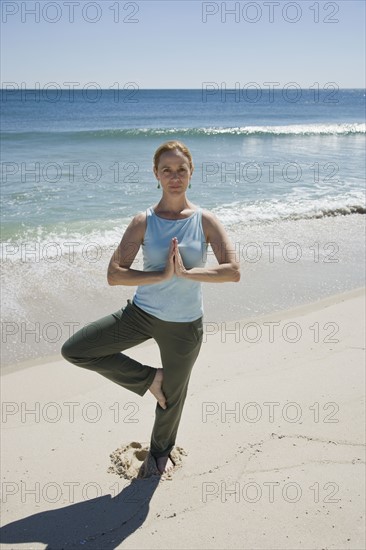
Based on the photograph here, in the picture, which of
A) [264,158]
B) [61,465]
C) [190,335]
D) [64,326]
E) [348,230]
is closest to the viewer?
[190,335]

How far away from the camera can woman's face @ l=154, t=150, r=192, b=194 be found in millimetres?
3062

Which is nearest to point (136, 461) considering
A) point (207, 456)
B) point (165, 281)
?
point (207, 456)

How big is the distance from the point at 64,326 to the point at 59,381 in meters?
1.23

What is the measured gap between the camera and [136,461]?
3619 mm

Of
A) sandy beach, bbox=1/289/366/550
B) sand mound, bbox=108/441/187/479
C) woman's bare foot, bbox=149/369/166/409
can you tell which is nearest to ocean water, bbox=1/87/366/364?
sandy beach, bbox=1/289/366/550

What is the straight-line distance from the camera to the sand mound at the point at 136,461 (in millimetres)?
3465

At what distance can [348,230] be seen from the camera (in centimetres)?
1002

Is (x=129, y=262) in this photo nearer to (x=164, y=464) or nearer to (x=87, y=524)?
(x=164, y=464)

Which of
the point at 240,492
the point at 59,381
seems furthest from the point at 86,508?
the point at 59,381

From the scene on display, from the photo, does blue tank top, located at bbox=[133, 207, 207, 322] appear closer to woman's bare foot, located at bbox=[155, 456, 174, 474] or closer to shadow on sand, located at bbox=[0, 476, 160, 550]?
woman's bare foot, located at bbox=[155, 456, 174, 474]

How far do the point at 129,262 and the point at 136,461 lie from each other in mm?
1347

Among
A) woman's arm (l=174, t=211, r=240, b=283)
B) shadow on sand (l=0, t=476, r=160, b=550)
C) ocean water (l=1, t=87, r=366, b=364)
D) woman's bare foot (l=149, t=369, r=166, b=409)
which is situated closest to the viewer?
shadow on sand (l=0, t=476, r=160, b=550)

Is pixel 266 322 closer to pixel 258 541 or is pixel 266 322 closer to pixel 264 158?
pixel 258 541

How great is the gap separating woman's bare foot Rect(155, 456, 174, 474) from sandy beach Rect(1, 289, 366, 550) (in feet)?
0.22
